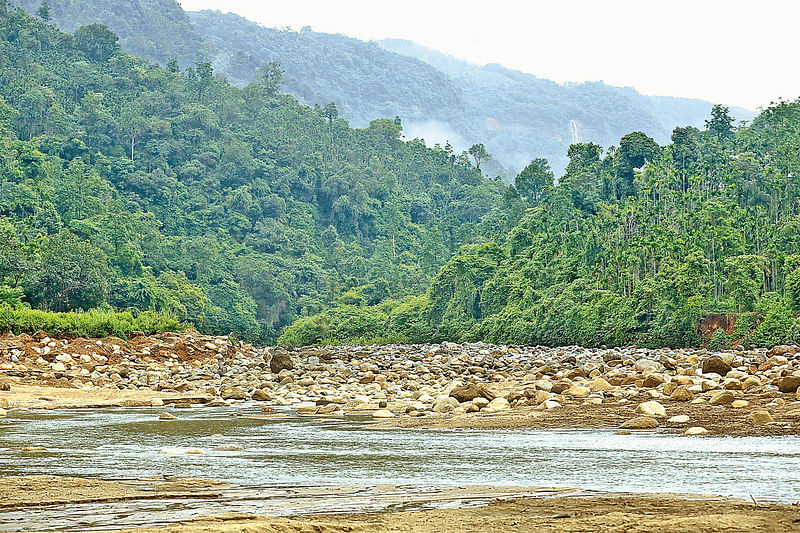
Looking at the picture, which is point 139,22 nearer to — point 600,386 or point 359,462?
point 600,386

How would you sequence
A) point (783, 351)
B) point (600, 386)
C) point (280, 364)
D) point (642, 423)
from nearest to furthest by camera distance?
point (642, 423) < point (600, 386) < point (783, 351) < point (280, 364)

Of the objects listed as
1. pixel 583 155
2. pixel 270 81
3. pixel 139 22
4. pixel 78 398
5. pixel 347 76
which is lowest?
pixel 78 398

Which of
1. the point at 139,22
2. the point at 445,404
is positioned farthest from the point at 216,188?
the point at 139,22

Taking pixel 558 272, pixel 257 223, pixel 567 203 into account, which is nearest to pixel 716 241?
pixel 558 272

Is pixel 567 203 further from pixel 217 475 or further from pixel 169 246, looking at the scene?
pixel 217 475

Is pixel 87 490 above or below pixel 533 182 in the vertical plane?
below

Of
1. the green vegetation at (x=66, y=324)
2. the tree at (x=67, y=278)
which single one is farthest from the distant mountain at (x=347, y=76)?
the green vegetation at (x=66, y=324)

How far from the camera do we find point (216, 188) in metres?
76.1

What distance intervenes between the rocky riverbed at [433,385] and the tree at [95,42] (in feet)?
206

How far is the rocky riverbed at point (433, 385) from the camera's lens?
10.1 metres

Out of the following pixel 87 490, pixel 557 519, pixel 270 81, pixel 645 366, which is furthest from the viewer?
pixel 270 81

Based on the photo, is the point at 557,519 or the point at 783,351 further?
the point at 783,351

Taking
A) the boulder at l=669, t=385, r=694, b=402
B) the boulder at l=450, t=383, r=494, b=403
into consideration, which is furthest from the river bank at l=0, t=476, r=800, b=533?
the boulder at l=450, t=383, r=494, b=403

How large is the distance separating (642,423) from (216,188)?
69633mm
